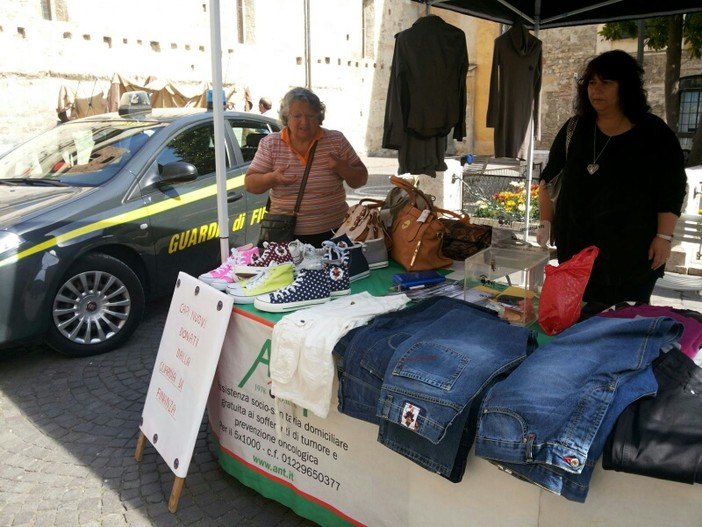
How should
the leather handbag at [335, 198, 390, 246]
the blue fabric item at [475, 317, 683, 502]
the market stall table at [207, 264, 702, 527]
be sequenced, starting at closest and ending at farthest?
the blue fabric item at [475, 317, 683, 502], the market stall table at [207, 264, 702, 527], the leather handbag at [335, 198, 390, 246]

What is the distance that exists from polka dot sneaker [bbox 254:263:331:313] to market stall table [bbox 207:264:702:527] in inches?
2.2

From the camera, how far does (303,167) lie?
3.50 metres

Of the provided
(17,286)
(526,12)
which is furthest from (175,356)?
(526,12)

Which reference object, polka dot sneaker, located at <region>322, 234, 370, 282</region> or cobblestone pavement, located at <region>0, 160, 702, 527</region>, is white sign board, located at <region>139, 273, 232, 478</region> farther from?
polka dot sneaker, located at <region>322, 234, 370, 282</region>

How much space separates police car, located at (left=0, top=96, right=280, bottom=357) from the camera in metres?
4.21

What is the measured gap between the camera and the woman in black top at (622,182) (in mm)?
2777

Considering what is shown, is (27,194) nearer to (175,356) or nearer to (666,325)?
(175,356)

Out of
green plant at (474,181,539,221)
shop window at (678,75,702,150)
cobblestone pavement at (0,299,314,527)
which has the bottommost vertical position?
cobblestone pavement at (0,299,314,527)

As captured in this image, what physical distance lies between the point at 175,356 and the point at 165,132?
9.74 ft

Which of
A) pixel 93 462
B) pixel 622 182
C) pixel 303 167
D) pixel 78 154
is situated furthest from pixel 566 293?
pixel 78 154

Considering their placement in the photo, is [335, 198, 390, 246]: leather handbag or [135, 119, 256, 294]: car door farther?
[135, 119, 256, 294]: car door

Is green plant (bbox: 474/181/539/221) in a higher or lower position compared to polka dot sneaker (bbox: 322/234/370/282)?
lower

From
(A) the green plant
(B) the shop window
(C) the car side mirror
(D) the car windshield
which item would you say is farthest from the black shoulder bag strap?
(B) the shop window

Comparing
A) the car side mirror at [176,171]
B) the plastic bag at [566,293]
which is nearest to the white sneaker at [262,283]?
the plastic bag at [566,293]
